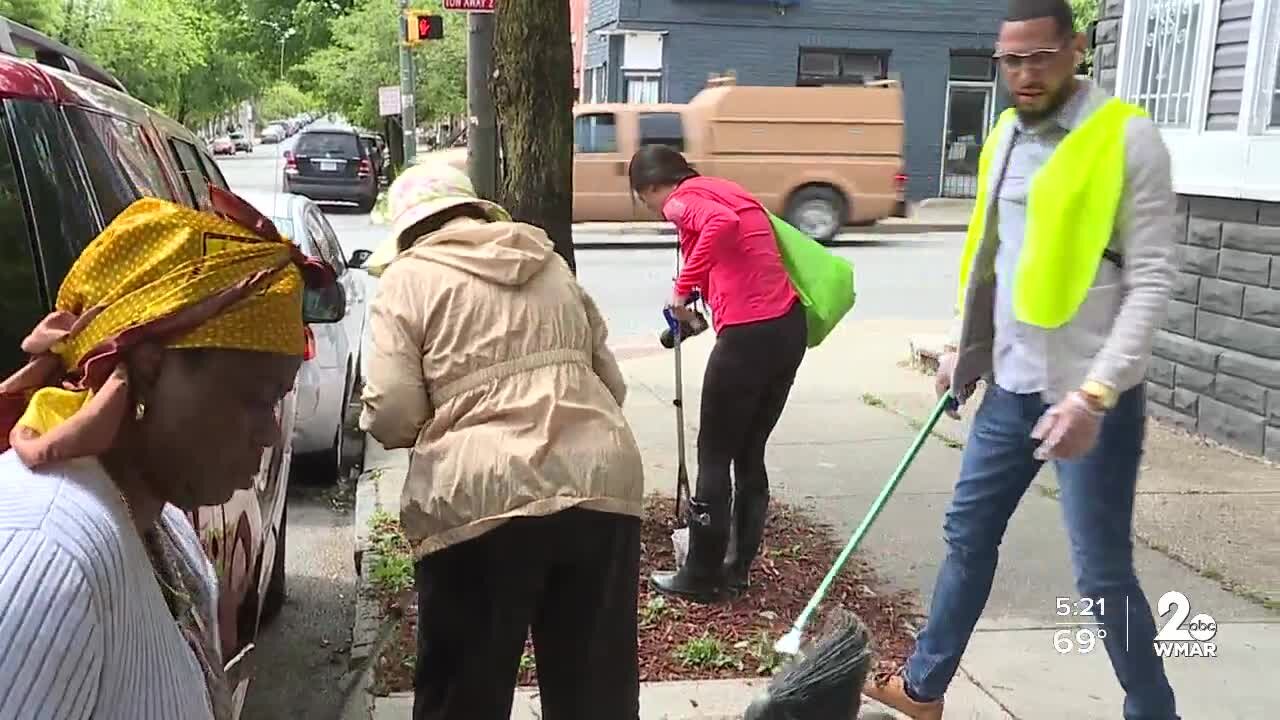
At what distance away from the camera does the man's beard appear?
3.25 m

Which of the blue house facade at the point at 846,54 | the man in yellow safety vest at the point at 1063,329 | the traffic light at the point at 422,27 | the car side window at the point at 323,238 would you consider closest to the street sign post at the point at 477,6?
the car side window at the point at 323,238

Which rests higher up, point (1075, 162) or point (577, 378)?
point (1075, 162)

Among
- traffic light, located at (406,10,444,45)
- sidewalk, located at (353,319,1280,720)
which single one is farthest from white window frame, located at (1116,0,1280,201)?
traffic light, located at (406,10,444,45)

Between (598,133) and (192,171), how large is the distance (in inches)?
571

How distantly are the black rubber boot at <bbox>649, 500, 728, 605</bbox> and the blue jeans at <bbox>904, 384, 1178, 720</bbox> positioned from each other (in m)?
1.05

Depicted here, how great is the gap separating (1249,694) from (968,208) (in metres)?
20.7

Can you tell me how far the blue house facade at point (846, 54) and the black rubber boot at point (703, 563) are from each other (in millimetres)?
20260

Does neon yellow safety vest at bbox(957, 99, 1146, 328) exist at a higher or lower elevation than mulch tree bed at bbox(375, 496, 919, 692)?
higher

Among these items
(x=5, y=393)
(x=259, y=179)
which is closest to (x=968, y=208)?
(x=259, y=179)

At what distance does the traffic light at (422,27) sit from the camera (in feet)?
39.5

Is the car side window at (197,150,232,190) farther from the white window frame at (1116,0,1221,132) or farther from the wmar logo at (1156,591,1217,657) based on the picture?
the white window frame at (1116,0,1221,132)

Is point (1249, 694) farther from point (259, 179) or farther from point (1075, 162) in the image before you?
point (259, 179)

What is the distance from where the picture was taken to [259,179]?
7.73 meters

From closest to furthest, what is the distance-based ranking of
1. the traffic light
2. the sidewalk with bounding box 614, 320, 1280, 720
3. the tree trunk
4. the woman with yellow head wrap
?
the woman with yellow head wrap → the sidewalk with bounding box 614, 320, 1280, 720 → the tree trunk → the traffic light
